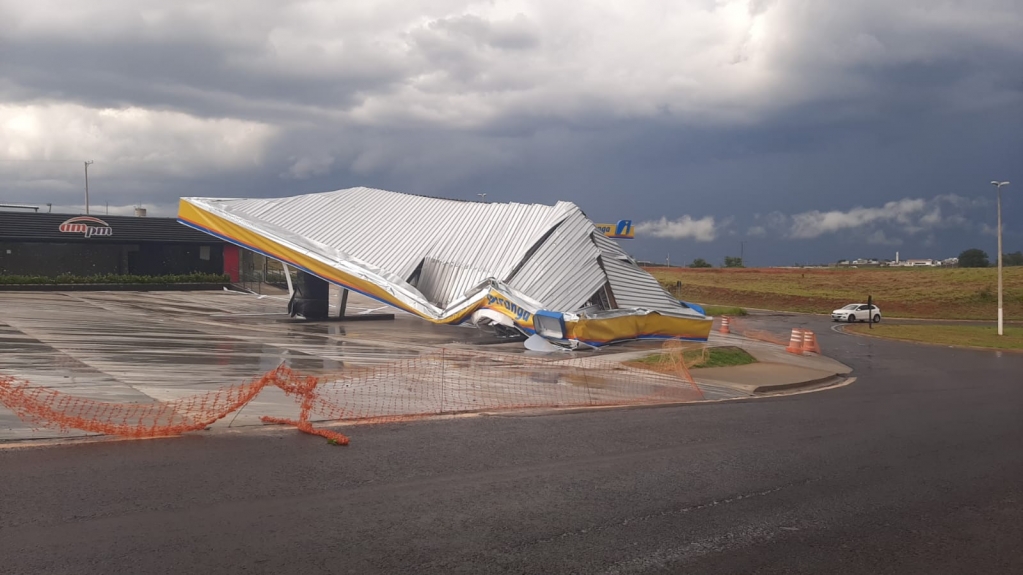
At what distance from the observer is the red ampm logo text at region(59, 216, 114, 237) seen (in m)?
39.4

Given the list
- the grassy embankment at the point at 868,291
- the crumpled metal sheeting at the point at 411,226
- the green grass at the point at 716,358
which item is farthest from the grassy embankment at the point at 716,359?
the grassy embankment at the point at 868,291

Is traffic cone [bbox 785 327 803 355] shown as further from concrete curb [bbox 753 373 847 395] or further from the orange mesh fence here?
the orange mesh fence

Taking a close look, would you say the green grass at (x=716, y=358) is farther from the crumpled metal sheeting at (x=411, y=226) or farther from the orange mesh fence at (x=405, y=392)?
the crumpled metal sheeting at (x=411, y=226)

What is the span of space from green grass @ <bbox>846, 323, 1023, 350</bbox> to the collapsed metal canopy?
1312cm

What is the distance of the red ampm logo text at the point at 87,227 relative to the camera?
3941 centimetres

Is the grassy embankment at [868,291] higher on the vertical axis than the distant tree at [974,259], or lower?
lower

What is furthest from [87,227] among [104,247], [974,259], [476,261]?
[974,259]

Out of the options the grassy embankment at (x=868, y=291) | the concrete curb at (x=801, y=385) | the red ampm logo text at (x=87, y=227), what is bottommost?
the concrete curb at (x=801, y=385)

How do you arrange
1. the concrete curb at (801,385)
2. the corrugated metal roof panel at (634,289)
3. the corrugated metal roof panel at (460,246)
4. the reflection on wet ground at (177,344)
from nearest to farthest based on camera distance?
the reflection on wet ground at (177,344), the concrete curb at (801,385), the corrugated metal roof panel at (460,246), the corrugated metal roof panel at (634,289)

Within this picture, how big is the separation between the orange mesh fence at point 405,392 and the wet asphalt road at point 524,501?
93cm

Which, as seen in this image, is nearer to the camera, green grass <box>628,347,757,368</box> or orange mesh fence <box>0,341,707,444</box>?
orange mesh fence <box>0,341,707,444</box>

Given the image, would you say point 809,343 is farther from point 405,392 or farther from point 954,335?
point 405,392

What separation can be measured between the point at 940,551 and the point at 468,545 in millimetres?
3601

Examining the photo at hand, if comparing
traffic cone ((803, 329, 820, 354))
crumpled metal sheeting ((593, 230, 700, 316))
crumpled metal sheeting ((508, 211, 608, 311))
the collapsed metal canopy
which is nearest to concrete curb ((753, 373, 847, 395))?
traffic cone ((803, 329, 820, 354))
